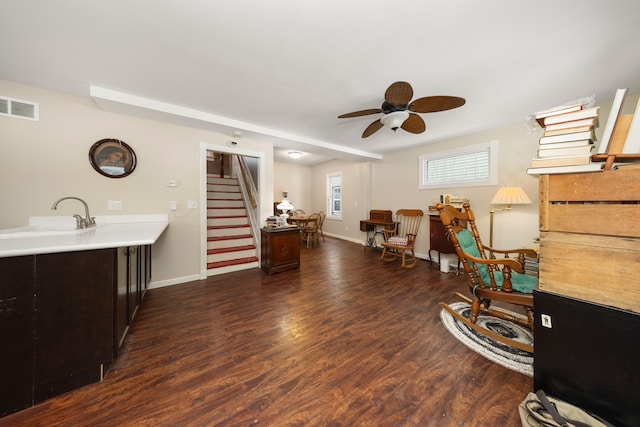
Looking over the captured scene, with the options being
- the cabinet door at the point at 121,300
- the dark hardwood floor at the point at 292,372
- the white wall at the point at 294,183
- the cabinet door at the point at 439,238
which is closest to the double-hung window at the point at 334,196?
the white wall at the point at 294,183

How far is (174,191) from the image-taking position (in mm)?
3062

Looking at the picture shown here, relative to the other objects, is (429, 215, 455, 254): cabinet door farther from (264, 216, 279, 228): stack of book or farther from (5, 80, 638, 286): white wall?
(264, 216, 279, 228): stack of book

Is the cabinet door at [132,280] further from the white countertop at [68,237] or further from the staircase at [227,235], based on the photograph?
the staircase at [227,235]

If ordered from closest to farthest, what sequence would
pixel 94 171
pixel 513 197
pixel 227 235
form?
pixel 94 171, pixel 513 197, pixel 227 235

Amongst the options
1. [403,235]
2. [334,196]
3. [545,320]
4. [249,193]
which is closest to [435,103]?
[545,320]

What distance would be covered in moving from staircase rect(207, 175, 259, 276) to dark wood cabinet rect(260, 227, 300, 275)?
0.44m

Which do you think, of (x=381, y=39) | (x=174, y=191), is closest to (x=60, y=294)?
(x=174, y=191)

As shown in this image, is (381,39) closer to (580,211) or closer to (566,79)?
(580,211)

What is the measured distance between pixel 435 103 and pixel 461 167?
2.47m

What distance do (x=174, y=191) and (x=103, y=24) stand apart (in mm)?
1968

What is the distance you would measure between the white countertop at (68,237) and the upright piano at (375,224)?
13.1ft

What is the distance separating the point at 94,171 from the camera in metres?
2.56

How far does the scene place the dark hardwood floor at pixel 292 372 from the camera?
1189 millimetres

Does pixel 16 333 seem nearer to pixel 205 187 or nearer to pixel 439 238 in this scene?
pixel 205 187
